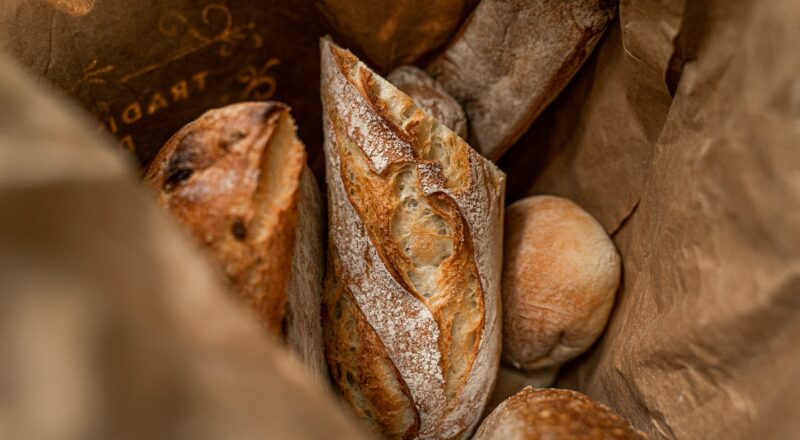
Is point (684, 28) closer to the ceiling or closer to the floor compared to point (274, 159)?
closer to the ceiling

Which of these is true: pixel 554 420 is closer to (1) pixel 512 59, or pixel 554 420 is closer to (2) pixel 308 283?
(2) pixel 308 283

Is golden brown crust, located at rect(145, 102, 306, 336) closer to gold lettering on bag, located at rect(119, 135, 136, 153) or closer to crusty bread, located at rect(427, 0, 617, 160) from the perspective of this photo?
gold lettering on bag, located at rect(119, 135, 136, 153)

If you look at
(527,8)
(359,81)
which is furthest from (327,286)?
(527,8)

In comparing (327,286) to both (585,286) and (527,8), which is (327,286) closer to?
(585,286)

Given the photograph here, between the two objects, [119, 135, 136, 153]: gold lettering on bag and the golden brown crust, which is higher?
the golden brown crust

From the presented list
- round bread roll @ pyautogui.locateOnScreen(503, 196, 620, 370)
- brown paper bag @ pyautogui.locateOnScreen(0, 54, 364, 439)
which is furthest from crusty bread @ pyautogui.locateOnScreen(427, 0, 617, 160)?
brown paper bag @ pyautogui.locateOnScreen(0, 54, 364, 439)

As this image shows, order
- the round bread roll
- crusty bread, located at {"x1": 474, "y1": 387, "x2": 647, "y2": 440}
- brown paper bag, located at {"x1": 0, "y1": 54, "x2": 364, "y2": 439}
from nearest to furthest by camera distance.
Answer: brown paper bag, located at {"x1": 0, "y1": 54, "x2": 364, "y2": 439}, crusty bread, located at {"x1": 474, "y1": 387, "x2": 647, "y2": 440}, the round bread roll
